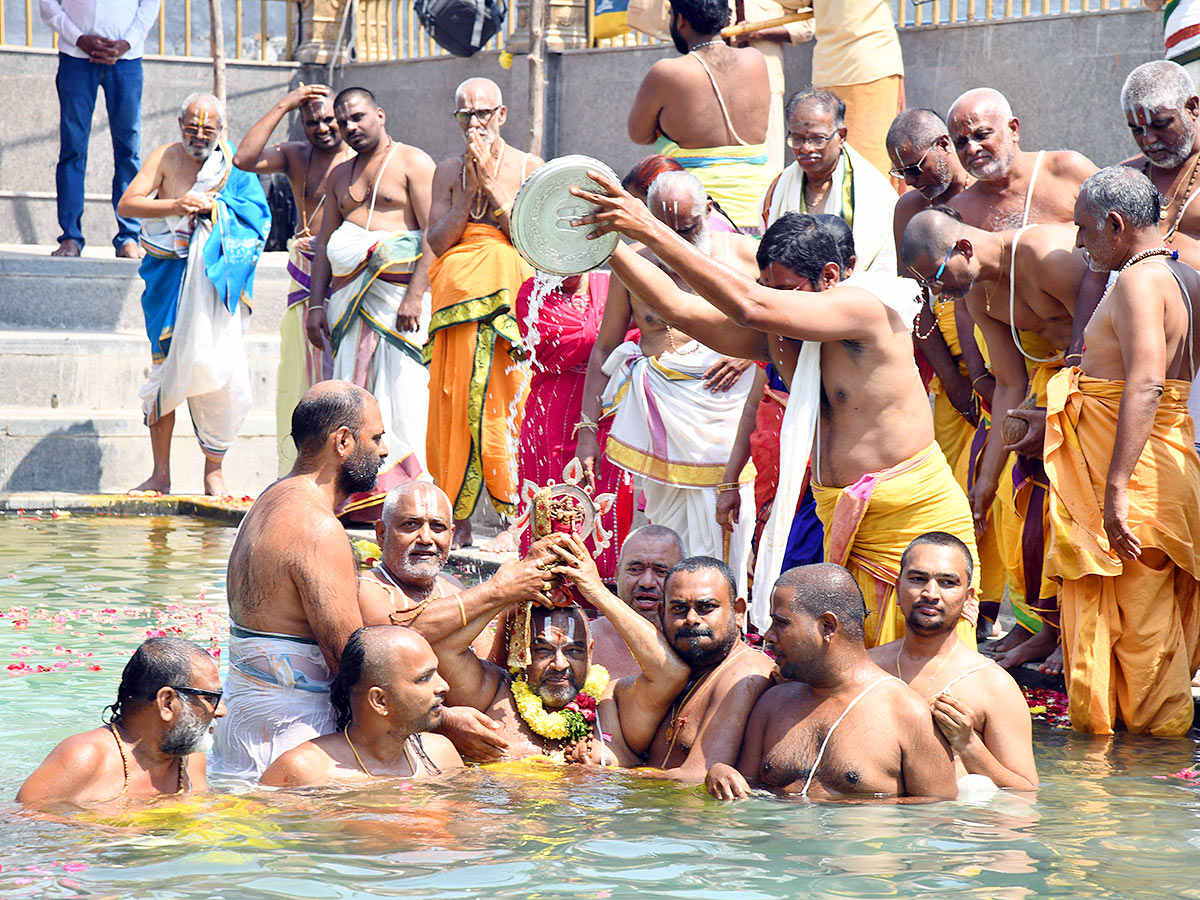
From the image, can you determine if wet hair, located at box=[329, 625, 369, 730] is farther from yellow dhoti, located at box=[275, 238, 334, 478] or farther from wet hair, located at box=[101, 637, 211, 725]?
yellow dhoti, located at box=[275, 238, 334, 478]

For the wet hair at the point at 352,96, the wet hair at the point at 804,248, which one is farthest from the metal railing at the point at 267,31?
the wet hair at the point at 804,248

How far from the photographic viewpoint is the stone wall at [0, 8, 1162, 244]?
1202 cm

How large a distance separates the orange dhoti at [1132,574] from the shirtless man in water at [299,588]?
8.48 ft

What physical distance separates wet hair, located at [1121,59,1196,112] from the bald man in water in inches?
133

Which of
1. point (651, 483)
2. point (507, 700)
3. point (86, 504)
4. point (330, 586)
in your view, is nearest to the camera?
point (330, 586)

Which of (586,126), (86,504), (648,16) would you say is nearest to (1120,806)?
(86,504)

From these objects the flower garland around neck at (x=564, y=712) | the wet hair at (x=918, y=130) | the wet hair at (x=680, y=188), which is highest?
the wet hair at (x=918, y=130)

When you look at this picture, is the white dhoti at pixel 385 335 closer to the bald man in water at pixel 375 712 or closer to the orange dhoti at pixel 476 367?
the orange dhoti at pixel 476 367

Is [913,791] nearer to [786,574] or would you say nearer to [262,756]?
[786,574]

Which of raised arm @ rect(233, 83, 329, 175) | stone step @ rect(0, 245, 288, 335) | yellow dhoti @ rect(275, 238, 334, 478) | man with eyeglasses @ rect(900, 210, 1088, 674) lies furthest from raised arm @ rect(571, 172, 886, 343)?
stone step @ rect(0, 245, 288, 335)

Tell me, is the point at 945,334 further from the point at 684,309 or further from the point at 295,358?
the point at 295,358

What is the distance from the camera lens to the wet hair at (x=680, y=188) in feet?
23.1

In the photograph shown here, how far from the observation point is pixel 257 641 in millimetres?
5406

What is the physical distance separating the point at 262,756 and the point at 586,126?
1122 cm
